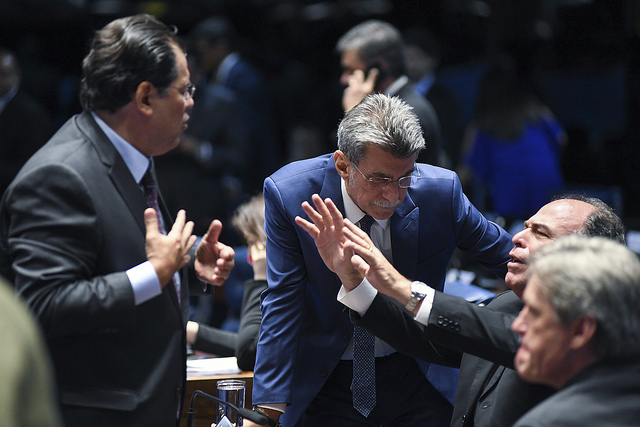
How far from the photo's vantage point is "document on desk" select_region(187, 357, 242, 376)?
11.6 feet

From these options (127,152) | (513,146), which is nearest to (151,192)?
(127,152)

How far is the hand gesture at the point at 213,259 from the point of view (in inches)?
122

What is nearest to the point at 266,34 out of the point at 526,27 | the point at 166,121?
the point at 526,27

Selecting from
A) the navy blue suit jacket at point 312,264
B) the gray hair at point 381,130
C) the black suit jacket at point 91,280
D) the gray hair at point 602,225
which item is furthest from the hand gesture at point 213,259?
the gray hair at point 602,225

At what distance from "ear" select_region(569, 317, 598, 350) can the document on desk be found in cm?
175

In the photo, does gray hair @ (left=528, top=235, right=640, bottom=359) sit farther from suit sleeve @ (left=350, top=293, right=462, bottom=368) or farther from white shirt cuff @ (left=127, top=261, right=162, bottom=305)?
white shirt cuff @ (left=127, top=261, right=162, bottom=305)

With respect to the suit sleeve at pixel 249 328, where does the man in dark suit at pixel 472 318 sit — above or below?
above

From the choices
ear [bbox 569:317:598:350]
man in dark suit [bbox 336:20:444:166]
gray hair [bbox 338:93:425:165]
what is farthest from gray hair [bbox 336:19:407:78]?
ear [bbox 569:317:598:350]

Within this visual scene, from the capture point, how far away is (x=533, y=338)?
2092 mm

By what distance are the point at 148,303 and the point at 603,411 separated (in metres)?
1.36

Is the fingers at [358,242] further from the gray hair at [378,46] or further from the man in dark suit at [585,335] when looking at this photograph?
the gray hair at [378,46]

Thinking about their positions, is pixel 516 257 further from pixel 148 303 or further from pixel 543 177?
pixel 543 177

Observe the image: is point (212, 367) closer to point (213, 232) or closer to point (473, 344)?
point (213, 232)

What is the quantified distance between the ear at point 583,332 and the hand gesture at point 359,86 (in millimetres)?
2981
